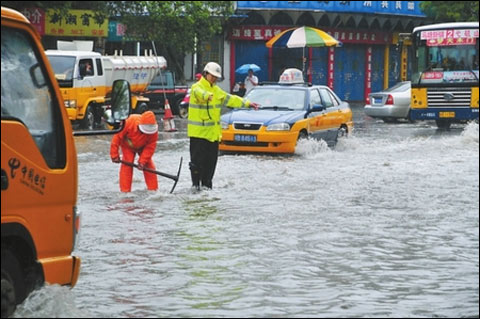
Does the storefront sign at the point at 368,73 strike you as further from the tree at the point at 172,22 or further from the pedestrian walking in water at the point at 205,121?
the pedestrian walking in water at the point at 205,121

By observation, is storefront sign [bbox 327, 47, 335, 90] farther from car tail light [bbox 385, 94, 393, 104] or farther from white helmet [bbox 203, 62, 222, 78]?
white helmet [bbox 203, 62, 222, 78]

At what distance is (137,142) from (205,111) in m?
1.03

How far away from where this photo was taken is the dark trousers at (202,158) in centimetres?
1484

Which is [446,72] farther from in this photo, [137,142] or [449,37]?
[137,142]

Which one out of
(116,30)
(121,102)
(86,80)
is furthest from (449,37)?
(121,102)

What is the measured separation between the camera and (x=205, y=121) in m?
14.8

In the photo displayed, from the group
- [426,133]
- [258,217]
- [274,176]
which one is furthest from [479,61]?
[258,217]

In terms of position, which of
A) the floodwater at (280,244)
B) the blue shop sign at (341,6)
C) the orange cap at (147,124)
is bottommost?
the floodwater at (280,244)

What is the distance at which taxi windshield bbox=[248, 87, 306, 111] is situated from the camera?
2125 centimetres

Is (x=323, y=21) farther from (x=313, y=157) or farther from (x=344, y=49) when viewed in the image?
(x=313, y=157)

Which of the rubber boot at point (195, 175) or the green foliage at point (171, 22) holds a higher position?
the green foliage at point (171, 22)

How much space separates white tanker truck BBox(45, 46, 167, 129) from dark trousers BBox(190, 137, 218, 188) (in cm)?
1155

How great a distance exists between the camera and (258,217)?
12.8 m

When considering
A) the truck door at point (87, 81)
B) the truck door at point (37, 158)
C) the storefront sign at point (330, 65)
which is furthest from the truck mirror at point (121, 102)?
the storefront sign at point (330, 65)
